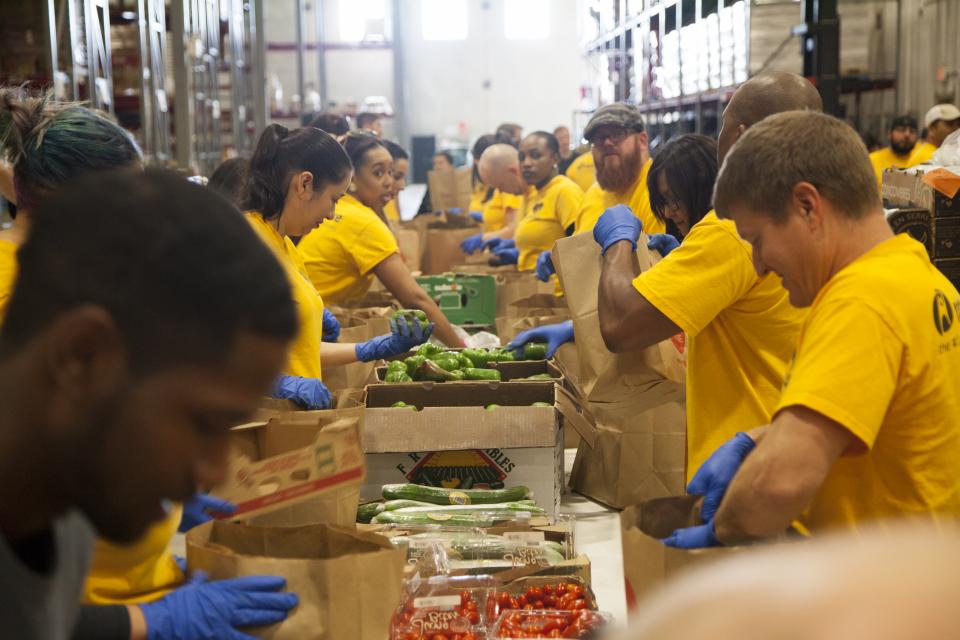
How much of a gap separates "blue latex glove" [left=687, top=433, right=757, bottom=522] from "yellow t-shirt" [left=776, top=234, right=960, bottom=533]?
0.53 feet

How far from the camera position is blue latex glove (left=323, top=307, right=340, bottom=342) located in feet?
15.0

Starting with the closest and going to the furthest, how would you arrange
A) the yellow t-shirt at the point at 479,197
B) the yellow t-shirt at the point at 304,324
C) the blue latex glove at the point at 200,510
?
the blue latex glove at the point at 200,510 → the yellow t-shirt at the point at 304,324 → the yellow t-shirt at the point at 479,197

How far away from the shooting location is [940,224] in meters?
4.04

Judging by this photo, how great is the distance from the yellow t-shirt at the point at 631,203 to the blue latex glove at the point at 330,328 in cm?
120

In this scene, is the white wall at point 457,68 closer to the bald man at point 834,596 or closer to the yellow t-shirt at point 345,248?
the yellow t-shirt at point 345,248

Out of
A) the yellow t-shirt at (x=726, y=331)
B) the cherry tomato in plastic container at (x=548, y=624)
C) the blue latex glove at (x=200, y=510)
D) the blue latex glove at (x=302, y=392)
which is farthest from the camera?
the blue latex glove at (x=302, y=392)

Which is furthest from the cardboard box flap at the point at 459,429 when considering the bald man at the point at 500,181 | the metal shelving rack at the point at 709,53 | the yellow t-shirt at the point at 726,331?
the metal shelving rack at the point at 709,53

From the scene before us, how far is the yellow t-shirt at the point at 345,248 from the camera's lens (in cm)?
526

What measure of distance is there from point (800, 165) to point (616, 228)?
1760 mm

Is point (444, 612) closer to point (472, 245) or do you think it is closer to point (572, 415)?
point (572, 415)

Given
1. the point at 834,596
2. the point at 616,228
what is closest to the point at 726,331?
the point at 616,228

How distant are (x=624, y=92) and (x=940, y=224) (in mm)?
Answer: 15333

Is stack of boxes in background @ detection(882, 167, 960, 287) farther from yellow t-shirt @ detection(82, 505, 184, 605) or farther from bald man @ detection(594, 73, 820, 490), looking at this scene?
yellow t-shirt @ detection(82, 505, 184, 605)

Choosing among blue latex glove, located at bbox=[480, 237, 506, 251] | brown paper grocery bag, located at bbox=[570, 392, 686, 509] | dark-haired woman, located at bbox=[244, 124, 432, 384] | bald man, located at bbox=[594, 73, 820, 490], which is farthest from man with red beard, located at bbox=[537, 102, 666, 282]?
blue latex glove, located at bbox=[480, 237, 506, 251]
